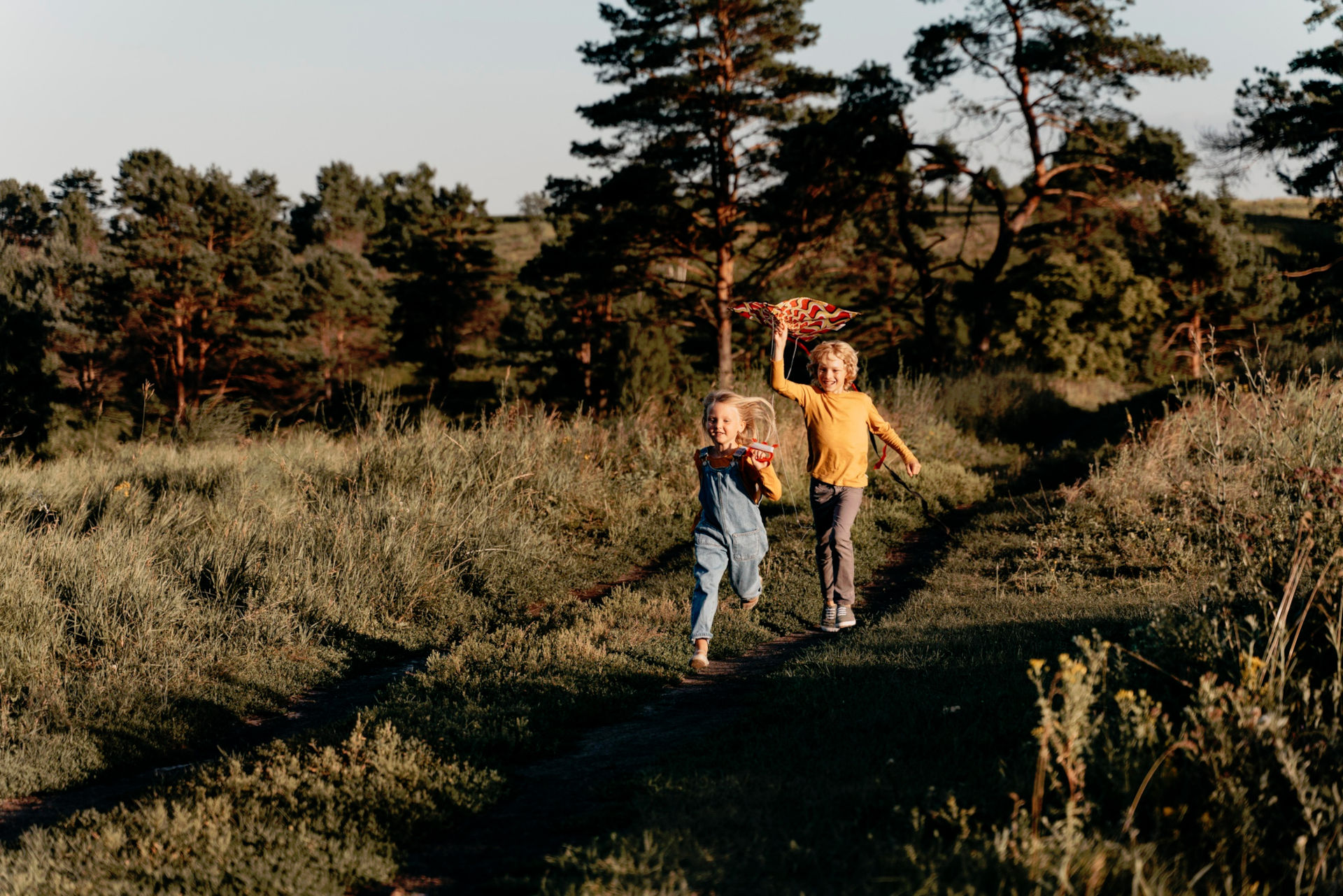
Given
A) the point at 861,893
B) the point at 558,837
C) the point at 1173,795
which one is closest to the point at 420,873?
the point at 558,837

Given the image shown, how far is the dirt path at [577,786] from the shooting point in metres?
3.25

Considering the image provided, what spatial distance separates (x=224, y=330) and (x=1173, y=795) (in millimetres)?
39346

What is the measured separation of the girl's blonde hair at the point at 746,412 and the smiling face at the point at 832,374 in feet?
1.91

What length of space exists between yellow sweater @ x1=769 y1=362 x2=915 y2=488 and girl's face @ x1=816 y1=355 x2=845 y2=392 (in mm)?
52

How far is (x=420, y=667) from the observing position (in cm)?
624

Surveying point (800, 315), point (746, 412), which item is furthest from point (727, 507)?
point (800, 315)

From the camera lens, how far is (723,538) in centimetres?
589

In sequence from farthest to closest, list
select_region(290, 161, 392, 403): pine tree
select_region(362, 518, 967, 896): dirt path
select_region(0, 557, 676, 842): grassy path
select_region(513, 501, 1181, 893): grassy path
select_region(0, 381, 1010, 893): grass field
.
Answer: select_region(290, 161, 392, 403): pine tree
select_region(0, 557, 676, 842): grassy path
select_region(0, 381, 1010, 893): grass field
select_region(362, 518, 967, 896): dirt path
select_region(513, 501, 1181, 893): grassy path

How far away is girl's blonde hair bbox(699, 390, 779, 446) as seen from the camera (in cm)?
589

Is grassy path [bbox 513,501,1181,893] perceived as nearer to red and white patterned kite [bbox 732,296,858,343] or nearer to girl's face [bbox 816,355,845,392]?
girl's face [bbox 816,355,845,392]

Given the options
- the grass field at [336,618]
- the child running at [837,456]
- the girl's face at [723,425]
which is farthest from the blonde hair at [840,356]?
the grass field at [336,618]

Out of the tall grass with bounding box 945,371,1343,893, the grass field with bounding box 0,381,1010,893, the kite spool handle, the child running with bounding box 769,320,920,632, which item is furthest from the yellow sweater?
the tall grass with bounding box 945,371,1343,893

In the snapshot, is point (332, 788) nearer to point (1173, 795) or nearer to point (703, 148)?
point (1173, 795)

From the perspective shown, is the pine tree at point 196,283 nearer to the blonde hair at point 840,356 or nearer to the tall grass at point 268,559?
the tall grass at point 268,559
